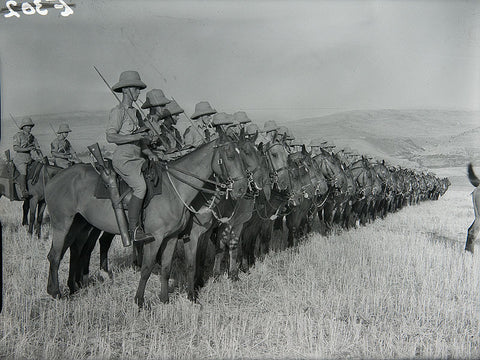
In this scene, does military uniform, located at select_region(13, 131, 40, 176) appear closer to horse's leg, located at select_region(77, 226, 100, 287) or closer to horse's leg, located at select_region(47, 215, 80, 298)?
horse's leg, located at select_region(77, 226, 100, 287)

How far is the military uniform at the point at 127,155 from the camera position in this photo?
243 inches

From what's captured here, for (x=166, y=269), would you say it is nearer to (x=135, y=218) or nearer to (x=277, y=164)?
(x=135, y=218)

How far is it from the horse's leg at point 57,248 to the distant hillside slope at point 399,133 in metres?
38.2

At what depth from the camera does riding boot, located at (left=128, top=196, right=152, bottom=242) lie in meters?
6.20

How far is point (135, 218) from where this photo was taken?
20.4 ft

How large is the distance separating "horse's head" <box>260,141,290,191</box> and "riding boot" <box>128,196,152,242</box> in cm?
380

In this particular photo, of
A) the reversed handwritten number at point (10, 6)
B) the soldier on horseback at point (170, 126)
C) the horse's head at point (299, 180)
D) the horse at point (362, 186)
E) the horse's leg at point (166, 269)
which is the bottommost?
the horse at point (362, 186)

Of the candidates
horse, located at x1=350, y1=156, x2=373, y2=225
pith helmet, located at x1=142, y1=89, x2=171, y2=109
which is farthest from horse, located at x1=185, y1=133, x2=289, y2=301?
horse, located at x1=350, y1=156, x2=373, y2=225

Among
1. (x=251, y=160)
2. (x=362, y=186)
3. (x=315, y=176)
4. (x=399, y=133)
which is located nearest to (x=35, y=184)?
(x=315, y=176)

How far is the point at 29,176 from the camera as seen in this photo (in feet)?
39.6

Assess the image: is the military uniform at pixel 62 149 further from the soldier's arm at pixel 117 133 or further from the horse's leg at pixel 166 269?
the horse's leg at pixel 166 269

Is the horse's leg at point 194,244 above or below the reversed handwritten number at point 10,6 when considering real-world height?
below

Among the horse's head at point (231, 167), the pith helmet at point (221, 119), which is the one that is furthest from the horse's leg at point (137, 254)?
the horse's head at point (231, 167)

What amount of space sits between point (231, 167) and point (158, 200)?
1.19m
